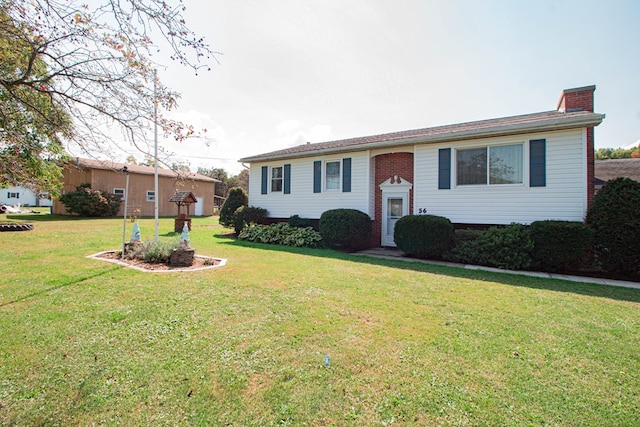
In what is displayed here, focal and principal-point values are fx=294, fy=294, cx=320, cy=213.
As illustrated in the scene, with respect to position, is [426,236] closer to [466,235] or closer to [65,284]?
[466,235]

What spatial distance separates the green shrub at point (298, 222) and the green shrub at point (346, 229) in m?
1.55

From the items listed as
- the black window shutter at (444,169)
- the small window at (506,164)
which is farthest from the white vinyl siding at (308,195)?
the small window at (506,164)

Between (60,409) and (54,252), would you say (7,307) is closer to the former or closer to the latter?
(60,409)

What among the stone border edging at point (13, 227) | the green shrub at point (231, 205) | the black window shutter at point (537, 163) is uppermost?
the black window shutter at point (537, 163)

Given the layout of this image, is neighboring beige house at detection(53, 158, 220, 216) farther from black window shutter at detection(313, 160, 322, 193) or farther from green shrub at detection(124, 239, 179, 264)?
green shrub at detection(124, 239, 179, 264)

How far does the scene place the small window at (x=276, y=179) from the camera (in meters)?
14.0

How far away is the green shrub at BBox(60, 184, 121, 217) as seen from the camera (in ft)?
66.8

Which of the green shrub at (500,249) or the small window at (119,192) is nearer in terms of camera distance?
the green shrub at (500,249)

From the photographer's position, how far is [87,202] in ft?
67.1

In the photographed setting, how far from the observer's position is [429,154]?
1015 cm

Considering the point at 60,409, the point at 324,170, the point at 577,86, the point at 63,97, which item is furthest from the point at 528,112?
the point at 60,409

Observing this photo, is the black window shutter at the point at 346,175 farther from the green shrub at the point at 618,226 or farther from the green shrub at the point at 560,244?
the green shrub at the point at 618,226

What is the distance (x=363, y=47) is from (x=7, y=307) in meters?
9.36

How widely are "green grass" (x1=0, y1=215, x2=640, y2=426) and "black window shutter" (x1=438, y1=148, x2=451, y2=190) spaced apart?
195 inches
